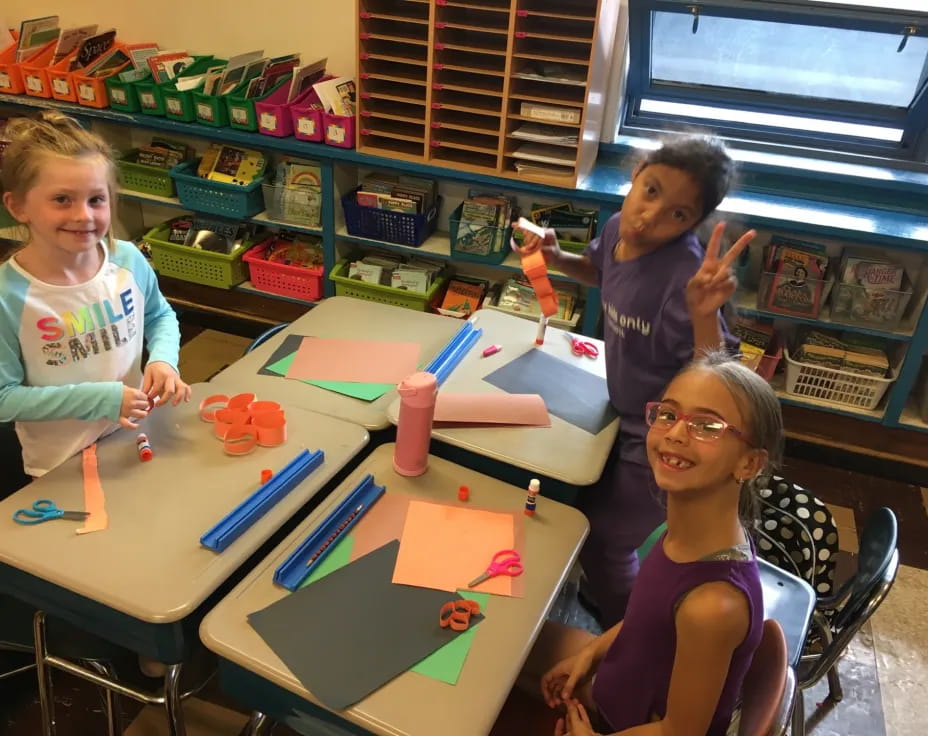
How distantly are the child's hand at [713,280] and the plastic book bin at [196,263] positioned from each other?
2.17m

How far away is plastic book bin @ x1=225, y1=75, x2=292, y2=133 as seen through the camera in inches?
107

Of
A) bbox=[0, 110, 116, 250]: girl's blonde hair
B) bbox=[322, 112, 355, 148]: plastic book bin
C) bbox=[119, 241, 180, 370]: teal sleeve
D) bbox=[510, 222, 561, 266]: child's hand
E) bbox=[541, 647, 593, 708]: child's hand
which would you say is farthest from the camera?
bbox=[322, 112, 355, 148]: plastic book bin

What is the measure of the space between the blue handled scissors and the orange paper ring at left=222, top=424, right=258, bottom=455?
0.84 ft

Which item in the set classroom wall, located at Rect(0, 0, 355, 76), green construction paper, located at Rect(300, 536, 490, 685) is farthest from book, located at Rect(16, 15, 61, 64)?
green construction paper, located at Rect(300, 536, 490, 685)

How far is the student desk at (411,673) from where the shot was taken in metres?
0.93

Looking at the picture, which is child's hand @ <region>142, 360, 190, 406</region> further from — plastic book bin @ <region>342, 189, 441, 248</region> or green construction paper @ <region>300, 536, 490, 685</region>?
plastic book bin @ <region>342, 189, 441, 248</region>

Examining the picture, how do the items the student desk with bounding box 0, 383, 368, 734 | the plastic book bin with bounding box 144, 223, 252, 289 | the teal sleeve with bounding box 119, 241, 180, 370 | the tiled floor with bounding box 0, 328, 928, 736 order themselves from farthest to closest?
the plastic book bin with bounding box 144, 223, 252, 289 → the tiled floor with bounding box 0, 328, 928, 736 → the teal sleeve with bounding box 119, 241, 180, 370 → the student desk with bounding box 0, 383, 368, 734

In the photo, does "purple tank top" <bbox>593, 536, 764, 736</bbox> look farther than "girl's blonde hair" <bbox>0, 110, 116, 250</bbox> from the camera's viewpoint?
No

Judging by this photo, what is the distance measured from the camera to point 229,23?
294cm

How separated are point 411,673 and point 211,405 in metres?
0.72

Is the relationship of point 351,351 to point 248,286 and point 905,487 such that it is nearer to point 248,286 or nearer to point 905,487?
point 248,286

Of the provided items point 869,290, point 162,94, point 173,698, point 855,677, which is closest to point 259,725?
point 173,698

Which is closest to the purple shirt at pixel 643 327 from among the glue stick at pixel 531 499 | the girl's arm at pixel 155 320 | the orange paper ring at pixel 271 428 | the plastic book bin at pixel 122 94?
the glue stick at pixel 531 499

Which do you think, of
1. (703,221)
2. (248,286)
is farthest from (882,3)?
(248,286)
